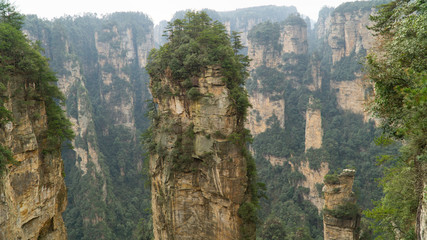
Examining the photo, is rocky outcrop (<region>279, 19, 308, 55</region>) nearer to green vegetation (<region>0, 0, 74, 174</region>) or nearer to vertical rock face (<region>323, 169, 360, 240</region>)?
vertical rock face (<region>323, 169, 360, 240</region>)

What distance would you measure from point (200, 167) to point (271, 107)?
45517 mm

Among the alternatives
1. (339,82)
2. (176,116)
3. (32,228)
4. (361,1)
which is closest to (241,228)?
(176,116)

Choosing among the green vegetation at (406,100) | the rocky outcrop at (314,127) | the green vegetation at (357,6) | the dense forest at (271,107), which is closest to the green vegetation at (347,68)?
the dense forest at (271,107)

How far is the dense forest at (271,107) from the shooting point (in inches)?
322

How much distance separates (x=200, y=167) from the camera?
54.6ft

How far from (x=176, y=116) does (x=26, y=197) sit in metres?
8.83

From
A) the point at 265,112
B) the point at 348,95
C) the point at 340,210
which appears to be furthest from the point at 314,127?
the point at 340,210

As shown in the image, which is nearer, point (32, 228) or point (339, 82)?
point (32, 228)

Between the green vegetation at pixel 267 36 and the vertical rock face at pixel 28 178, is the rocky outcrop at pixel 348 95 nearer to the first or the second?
the green vegetation at pixel 267 36

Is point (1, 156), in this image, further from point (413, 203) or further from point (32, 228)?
point (413, 203)

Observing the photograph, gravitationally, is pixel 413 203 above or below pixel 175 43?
below

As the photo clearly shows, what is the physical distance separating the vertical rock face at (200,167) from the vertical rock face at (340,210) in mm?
9593

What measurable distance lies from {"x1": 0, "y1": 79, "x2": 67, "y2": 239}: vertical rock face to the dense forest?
1.74ft

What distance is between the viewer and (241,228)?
15953mm
